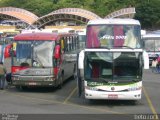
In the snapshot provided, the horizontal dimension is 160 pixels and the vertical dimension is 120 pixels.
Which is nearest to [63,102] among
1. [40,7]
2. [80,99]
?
[80,99]

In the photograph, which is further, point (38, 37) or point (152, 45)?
point (152, 45)

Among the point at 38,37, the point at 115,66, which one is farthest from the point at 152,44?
the point at 115,66

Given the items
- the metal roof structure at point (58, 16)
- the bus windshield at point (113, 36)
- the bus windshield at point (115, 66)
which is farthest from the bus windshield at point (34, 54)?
the metal roof structure at point (58, 16)

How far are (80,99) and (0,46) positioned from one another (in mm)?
17245

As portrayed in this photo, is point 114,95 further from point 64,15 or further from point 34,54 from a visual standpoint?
A: point 64,15

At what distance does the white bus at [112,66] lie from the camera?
18.8 metres

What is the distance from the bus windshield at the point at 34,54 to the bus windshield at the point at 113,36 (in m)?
4.25

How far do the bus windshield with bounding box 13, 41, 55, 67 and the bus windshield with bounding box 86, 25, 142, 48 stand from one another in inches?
167

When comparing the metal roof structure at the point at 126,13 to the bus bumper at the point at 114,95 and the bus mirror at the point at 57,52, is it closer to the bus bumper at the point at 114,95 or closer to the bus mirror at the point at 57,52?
the bus mirror at the point at 57,52

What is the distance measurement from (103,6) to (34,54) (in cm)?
11613

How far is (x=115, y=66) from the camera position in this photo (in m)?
19.0

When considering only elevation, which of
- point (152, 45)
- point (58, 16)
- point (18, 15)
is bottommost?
A: point (152, 45)

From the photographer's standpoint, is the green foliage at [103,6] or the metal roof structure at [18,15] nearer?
the green foliage at [103,6]

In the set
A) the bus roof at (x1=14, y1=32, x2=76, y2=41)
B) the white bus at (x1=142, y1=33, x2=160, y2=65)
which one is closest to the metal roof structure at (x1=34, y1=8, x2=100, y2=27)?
the white bus at (x1=142, y1=33, x2=160, y2=65)
